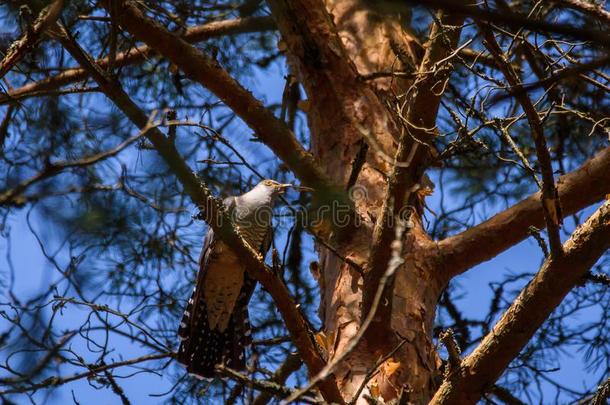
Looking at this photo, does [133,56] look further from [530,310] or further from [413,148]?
[530,310]

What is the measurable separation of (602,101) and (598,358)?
1.56 metres

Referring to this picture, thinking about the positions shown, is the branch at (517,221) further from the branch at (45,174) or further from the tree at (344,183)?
the branch at (45,174)

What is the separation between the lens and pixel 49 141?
268 cm

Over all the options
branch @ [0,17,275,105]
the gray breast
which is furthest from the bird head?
branch @ [0,17,275,105]

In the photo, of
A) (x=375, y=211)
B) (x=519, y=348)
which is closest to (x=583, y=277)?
(x=519, y=348)

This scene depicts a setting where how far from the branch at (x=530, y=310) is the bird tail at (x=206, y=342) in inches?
66.3

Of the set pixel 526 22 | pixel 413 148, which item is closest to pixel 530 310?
pixel 413 148

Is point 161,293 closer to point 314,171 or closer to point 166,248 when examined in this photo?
point 166,248

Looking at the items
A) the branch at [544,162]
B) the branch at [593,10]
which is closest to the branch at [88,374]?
the branch at [544,162]

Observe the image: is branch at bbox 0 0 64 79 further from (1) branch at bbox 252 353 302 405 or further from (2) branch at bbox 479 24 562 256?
(1) branch at bbox 252 353 302 405

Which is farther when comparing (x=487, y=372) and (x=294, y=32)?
(x=294, y=32)

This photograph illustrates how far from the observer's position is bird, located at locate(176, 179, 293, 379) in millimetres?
4090

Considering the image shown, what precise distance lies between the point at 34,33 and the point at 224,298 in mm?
2201

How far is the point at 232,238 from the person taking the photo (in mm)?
2811
